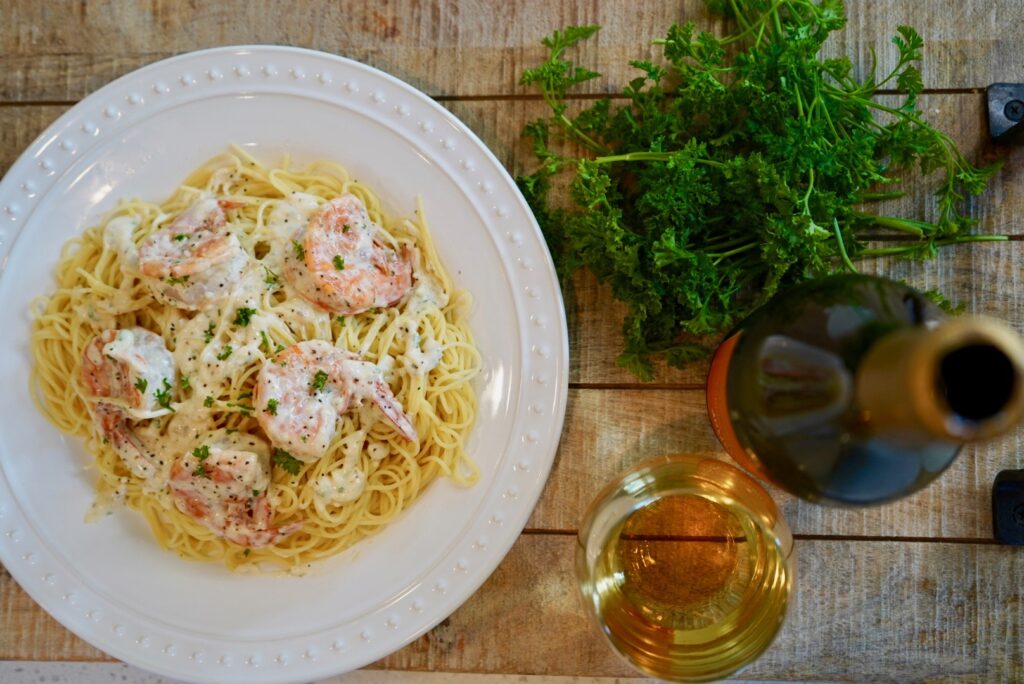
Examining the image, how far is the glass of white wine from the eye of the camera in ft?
5.53

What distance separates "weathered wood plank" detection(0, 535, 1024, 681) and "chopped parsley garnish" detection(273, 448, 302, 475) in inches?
→ 21.4

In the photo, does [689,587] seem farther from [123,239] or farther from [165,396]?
[123,239]

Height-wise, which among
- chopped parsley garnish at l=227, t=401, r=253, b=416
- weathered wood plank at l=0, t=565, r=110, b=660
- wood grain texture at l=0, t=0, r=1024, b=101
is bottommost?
weathered wood plank at l=0, t=565, r=110, b=660

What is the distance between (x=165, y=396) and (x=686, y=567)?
4.00 feet

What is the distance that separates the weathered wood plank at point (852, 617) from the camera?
195cm

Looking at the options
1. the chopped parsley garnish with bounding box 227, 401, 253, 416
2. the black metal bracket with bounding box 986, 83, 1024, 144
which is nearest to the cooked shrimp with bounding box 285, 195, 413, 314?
the chopped parsley garnish with bounding box 227, 401, 253, 416

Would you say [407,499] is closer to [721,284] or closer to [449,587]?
[449,587]

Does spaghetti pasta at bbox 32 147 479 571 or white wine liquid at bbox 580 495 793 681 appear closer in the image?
white wine liquid at bbox 580 495 793 681

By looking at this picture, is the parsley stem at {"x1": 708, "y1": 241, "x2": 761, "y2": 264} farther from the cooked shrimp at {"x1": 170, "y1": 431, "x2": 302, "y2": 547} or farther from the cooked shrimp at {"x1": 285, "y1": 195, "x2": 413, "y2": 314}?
the cooked shrimp at {"x1": 170, "y1": 431, "x2": 302, "y2": 547}

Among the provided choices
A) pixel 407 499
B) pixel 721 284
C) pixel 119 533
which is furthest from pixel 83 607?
pixel 721 284

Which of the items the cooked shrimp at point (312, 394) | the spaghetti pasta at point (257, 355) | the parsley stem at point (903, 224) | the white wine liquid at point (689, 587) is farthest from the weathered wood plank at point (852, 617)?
the parsley stem at point (903, 224)

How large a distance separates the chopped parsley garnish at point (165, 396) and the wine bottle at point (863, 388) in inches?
46.0

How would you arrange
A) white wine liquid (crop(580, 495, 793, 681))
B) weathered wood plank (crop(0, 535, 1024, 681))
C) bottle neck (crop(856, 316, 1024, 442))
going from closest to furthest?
bottle neck (crop(856, 316, 1024, 442)), white wine liquid (crop(580, 495, 793, 681)), weathered wood plank (crop(0, 535, 1024, 681))

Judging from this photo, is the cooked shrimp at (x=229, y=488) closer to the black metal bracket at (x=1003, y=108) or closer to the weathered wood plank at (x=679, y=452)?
the weathered wood plank at (x=679, y=452)
